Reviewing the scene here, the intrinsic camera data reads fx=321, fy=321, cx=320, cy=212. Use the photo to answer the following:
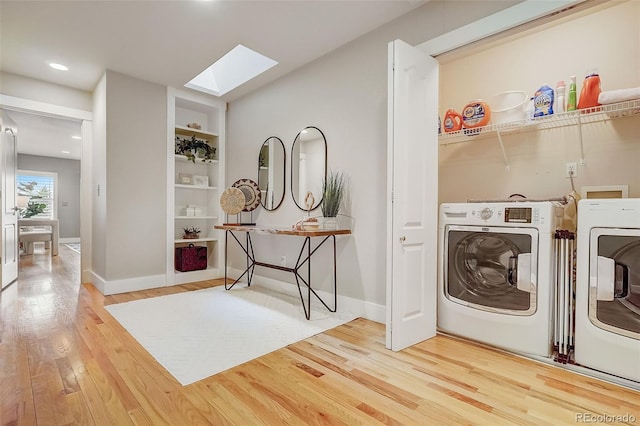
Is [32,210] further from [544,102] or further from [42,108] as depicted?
[544,102]

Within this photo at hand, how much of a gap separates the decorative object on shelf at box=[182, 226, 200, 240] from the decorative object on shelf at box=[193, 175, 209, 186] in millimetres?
625

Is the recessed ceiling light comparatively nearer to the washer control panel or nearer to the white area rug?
the white area rug

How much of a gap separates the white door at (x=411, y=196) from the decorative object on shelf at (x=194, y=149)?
119 inches

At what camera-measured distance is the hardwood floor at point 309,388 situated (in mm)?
1455

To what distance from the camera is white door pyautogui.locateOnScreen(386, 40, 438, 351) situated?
2158 mm

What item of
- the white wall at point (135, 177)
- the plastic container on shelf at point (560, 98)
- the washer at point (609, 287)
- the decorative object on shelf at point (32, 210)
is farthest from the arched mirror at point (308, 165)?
the decorative object on shelf at point (32, 210)

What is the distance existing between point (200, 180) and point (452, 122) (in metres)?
3.30

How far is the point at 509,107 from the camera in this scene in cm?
255

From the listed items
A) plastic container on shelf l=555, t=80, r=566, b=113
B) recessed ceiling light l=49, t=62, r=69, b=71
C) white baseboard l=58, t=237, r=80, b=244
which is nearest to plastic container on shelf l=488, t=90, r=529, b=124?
plastic container on shelf l=555, t=80, r=566, b=113

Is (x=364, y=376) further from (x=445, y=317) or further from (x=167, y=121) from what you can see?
(x=167, y=121)

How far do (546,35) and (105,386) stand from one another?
389 cm

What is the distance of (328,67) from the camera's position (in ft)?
10.6

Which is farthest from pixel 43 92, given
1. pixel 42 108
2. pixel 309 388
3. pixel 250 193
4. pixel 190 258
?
pixel 309 388

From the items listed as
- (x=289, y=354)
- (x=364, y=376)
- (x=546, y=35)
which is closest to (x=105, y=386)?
(x=289, y=354)
